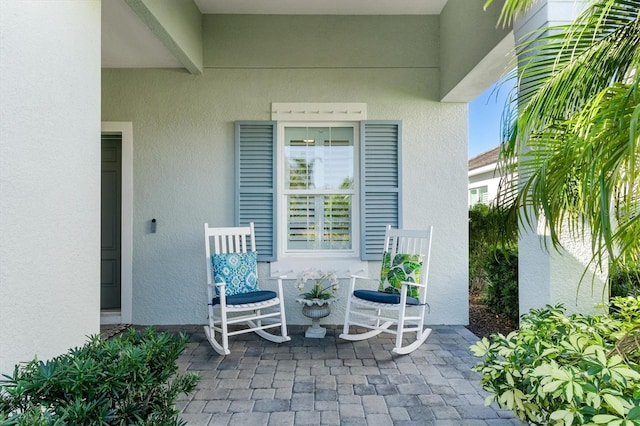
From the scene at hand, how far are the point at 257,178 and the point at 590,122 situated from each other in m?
3.38

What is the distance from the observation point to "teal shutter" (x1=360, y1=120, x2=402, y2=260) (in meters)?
4.35

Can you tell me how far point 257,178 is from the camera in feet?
14.2

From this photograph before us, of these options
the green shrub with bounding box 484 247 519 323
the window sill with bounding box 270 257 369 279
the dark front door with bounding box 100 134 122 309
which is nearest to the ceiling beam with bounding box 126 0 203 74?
the dark front door with bounding box 100 134 122 309

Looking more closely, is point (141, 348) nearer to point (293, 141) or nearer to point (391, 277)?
point (391, 277)

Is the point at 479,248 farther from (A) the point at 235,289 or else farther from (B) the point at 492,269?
(A) the point at 235,289

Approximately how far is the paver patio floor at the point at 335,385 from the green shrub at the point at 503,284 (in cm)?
72

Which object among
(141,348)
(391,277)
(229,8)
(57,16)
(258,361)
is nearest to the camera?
(141,348)

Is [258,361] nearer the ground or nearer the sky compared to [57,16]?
nearer the ground

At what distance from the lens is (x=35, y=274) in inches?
63.1

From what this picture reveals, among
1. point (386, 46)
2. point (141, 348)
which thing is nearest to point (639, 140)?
point (141, 348)

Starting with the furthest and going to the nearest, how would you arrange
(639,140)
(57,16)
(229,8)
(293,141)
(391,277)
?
(293,141) < (229,8) < (391,277) < (57,16) < (639,140)

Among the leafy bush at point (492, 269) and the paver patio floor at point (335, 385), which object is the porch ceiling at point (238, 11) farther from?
the paver patio floor at point (335, 385)

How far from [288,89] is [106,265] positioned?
2979mm

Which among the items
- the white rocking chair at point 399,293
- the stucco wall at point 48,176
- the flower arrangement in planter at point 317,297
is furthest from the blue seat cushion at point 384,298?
the stucco wall at point 48,176
